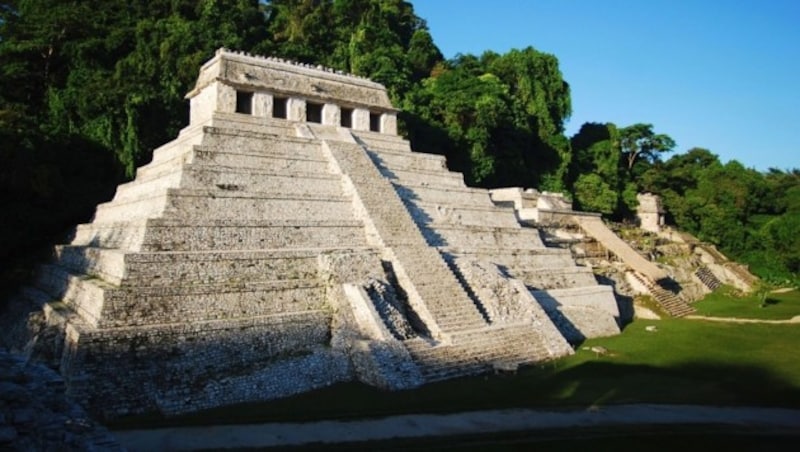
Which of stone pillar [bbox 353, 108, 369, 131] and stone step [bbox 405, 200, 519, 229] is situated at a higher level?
stone pillar [bbox 353, 108, 369, 131]

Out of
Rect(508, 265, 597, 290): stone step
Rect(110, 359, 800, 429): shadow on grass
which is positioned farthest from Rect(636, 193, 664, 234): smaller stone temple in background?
Rect(110, 359, 800, 429): shadow on grass

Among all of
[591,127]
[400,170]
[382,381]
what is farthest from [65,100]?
[591,127]

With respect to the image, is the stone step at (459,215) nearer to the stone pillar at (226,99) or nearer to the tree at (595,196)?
the stone pillar at (226,99)

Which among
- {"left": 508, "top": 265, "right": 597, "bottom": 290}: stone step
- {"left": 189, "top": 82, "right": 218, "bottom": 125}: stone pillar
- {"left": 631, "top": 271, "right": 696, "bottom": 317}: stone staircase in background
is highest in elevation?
{"left": 189, "top": 82, "right": 218, "bottom": 125}: stone pillar

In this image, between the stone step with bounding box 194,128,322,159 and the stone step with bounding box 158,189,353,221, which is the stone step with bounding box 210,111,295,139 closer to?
the stone step with bounding box 194,128,322,159

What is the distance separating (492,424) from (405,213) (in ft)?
33.7

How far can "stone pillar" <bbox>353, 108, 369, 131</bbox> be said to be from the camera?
92.8ft

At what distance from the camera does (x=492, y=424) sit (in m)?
12.2

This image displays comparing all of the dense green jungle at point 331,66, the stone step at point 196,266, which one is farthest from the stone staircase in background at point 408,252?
the dense green jungle at point 331,66

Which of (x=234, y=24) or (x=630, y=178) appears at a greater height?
(x=234, y=24)

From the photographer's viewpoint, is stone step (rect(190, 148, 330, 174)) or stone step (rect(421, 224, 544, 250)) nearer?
stone step (rect(190, 148, 330, 174))

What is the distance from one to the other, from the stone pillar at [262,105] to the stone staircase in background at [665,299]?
19575 millimetres

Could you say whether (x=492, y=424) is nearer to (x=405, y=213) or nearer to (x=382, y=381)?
(x=382, y=381)

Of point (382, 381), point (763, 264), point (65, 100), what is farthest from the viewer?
point (763, 264)
